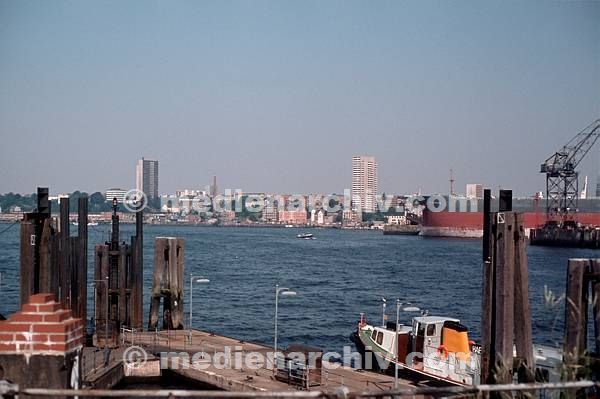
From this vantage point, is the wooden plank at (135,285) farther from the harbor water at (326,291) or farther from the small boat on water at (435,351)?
the harbor water at (326,291)

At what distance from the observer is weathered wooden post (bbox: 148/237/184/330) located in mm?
32625

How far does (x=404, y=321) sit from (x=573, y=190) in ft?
337

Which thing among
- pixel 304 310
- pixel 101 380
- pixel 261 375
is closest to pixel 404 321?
pixel 304 310

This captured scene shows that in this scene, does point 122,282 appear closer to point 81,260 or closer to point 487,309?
point 81,260

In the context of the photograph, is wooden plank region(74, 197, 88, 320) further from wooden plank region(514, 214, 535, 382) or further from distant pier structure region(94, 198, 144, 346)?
wooden plank region(514, 214, 535, 382)

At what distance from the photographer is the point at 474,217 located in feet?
477

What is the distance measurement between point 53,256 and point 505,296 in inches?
583

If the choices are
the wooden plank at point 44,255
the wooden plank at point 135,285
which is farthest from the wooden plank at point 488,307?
the wooden plank at point 135,285

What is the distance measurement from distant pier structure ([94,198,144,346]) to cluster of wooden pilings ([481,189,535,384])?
16354mm

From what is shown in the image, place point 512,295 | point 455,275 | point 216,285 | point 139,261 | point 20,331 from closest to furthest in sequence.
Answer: point 20,331 < point 512,295 < point 139,261 < point 216,285 < point 455,275

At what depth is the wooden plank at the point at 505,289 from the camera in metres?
14.9

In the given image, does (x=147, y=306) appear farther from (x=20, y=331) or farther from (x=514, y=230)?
(x=20, y=331)

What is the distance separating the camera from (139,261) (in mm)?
31406

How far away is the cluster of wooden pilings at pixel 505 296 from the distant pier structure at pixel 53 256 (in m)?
10.0
